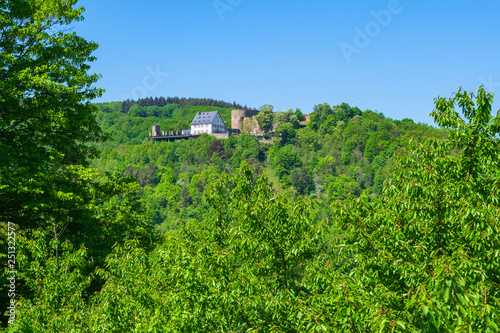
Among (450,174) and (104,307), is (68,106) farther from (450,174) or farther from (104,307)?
(450,174)

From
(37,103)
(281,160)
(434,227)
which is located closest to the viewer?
(434,227)

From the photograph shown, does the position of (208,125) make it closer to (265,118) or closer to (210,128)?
(210,128)

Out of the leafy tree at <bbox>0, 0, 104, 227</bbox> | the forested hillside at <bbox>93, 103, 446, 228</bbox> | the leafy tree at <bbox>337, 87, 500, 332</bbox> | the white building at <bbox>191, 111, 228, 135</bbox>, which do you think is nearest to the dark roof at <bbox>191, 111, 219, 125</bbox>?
the white building at <bbox>191, 111, 228, 135</bbox>

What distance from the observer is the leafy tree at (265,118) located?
191 m

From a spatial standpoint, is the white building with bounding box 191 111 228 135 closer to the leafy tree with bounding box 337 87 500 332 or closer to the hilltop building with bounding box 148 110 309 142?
the hilltop building with bounding box 148 110 309 142

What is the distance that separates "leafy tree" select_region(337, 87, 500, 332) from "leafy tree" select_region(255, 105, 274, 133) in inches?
7126

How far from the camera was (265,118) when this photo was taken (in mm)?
191625

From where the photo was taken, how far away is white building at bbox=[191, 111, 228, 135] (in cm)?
19300

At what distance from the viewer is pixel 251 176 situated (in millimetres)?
11805

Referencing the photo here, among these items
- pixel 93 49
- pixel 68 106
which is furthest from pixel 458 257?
pixel 93 49

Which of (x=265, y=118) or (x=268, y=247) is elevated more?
(x=265, y=118)

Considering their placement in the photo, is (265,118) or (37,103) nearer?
(37,103)

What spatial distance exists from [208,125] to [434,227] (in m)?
187

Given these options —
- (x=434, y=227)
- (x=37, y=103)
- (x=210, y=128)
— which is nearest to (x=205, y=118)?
(x=210, y=128)
